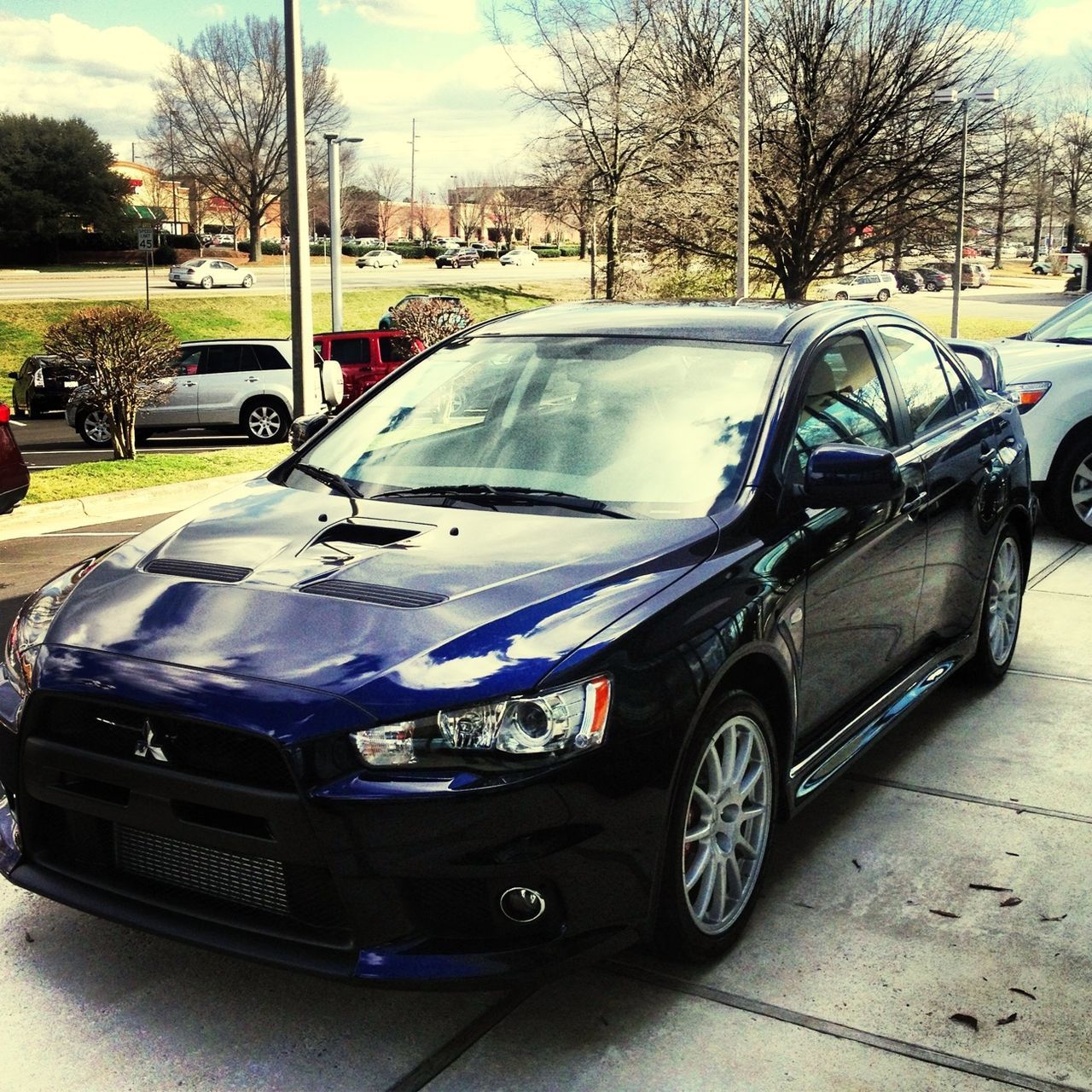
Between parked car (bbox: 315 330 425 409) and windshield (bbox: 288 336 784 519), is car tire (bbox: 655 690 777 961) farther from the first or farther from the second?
parked car (bbox: 315 330 425 409)

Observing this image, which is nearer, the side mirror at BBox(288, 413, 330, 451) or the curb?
the side mirror at BBox(288, 413, 330, 451)

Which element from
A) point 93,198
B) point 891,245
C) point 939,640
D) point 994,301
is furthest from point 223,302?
point 939,640

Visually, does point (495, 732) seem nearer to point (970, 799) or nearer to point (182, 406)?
point (970, 799)

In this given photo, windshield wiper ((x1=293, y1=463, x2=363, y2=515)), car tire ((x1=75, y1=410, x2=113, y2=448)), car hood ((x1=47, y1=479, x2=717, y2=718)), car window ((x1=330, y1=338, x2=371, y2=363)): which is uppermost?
windshield wiper ((x1=293, y1=463, x2=363, y2=515))

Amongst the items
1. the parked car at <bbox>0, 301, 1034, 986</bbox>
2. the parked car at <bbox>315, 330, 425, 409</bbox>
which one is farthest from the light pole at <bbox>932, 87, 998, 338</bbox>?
the parked car at <bbox>0, 301, 1034, 986</bbox>

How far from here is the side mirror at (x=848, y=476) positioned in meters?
3.81

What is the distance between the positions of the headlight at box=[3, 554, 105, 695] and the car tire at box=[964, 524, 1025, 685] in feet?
11.8

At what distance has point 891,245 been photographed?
3447 centimetres

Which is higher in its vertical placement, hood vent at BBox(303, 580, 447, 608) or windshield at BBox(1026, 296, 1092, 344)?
windshield at BBox(1026, 296, 1092, 344)

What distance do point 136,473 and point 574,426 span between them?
400 inches

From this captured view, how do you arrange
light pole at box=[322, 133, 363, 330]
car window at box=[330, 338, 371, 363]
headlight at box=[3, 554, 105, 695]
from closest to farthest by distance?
headlight at box=[3, 554, 105, 695] → car window at box=[330, 338, 371, 363] → light pole at box=[322, 133, 363, 330]

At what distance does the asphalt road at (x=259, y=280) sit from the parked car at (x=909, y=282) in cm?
1584

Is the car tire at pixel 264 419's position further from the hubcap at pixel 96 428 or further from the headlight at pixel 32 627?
the headlight at pixel 32 627

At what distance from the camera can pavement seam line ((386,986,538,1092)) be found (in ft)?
9.59
